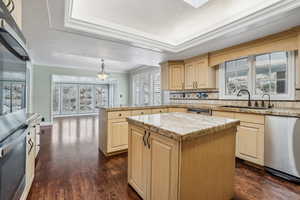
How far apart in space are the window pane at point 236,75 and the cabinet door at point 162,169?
112 inches

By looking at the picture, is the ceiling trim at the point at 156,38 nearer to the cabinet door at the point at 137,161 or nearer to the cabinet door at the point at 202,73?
the cabinet door at the point at 202,73

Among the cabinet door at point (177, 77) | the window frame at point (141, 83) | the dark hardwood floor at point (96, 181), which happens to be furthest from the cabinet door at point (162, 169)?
the window frame at point (141, 83)

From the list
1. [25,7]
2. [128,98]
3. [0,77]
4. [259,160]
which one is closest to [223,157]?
[259,160]

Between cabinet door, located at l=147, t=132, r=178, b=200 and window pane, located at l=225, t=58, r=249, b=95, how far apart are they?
2855 millimetres

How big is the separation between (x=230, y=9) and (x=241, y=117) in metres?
1.74

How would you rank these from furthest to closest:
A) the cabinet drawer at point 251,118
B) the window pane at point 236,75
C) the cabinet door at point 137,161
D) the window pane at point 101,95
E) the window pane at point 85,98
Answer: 1. the window pane at point 101,95
2. the window pane at point 85,98
3. the window pane at point 236,75
4. the cabinet drawer at point 251,118
5. the cabinet door at point 137,161

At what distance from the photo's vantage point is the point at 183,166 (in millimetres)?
1122

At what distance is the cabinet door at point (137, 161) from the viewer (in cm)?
152

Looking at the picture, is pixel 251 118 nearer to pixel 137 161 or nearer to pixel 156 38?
pixel 137 161

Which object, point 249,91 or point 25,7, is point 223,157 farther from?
point 25,7

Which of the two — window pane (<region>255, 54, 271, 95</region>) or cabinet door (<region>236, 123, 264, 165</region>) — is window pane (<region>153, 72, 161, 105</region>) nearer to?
window pane (<region>255, 54, 271, 95</region>)

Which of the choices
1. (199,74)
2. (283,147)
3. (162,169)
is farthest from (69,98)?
(283,147)

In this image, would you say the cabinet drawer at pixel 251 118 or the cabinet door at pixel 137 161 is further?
the cabinet drawer at pixel 251 118

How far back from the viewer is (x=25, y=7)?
182 centimetres
